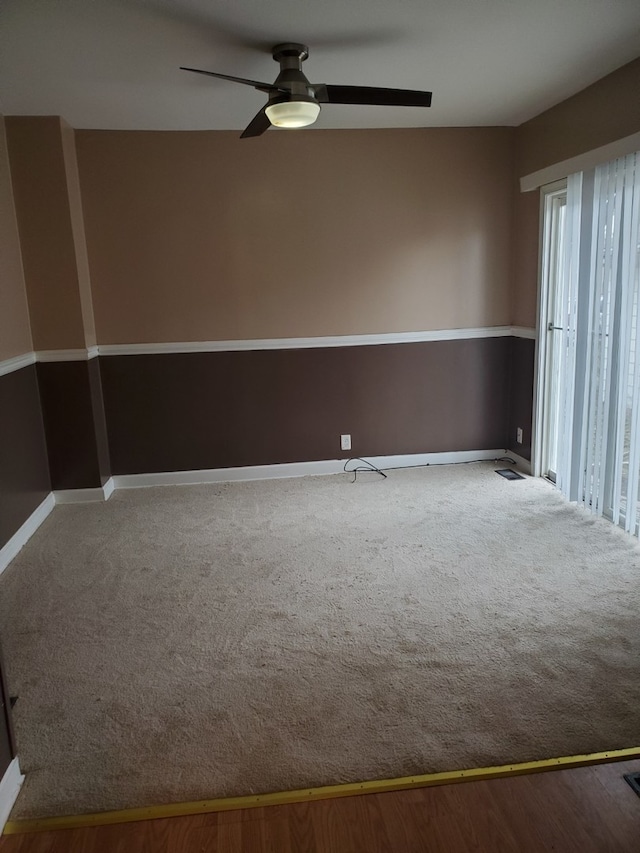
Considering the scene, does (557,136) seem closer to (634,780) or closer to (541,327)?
(541,327)

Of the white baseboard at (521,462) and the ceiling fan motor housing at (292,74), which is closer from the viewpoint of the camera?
the ceiling fan motor housing at (292,74)

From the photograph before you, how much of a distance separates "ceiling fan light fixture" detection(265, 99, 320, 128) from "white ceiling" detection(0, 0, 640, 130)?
0.90 feet

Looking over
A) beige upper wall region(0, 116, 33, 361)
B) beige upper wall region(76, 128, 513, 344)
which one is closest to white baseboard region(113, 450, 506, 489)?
beige upper wall region(76, 128, 513, 344)

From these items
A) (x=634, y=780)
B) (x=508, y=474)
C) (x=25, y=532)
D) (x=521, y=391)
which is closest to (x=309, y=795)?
(x=634, y=780)

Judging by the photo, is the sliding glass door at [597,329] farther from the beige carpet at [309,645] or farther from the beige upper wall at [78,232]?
the beige upper wall at [78,232]

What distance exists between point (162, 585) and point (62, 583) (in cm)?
52

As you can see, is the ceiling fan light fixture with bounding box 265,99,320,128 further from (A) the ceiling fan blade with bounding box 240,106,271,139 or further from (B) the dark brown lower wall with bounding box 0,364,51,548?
(B) the dark brown lower wall with bounding box 0,364,51,548

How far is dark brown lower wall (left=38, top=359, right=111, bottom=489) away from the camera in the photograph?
13.5 ft

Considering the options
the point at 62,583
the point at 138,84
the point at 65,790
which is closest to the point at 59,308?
the point at 138,84

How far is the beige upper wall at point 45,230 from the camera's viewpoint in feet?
12.5

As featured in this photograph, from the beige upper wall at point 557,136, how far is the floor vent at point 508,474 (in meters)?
1.09

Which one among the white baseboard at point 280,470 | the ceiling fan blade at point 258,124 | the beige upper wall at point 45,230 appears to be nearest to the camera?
the ceiling fan blade at point 258,124

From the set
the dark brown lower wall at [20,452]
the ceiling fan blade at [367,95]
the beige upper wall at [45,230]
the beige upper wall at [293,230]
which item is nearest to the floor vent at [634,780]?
the ceiling fan blade at [367,95]

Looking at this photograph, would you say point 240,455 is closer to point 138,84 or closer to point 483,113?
point 138,84
